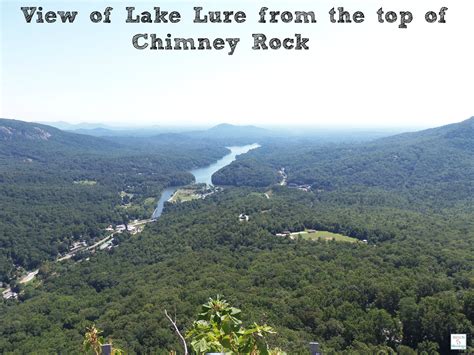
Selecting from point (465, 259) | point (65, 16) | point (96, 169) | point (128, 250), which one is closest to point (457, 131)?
point (465, 259)

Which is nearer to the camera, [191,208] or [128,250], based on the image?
[128,250]

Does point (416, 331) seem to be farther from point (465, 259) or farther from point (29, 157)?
point (29, 157)

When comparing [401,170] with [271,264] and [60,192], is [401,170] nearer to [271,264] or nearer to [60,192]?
[271,264]

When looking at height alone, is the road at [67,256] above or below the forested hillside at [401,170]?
below

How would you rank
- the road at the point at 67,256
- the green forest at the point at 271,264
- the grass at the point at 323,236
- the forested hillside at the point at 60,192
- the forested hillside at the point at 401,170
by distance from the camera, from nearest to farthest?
the green forest at the point at 271,264 < the road at the point at 67,256 < the grass at the point at 323,236 < the forested hillside at the point at 60,192 < the forested hillside at the point at 401,170

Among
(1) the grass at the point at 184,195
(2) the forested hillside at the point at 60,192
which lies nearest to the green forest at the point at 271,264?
(2) the forested hillside at the point at 60,192

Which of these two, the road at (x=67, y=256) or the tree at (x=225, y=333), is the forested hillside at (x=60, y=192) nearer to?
the road at (x=67, y=256)

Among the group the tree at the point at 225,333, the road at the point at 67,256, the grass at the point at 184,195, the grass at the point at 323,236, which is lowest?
the road at the point at 67,256
